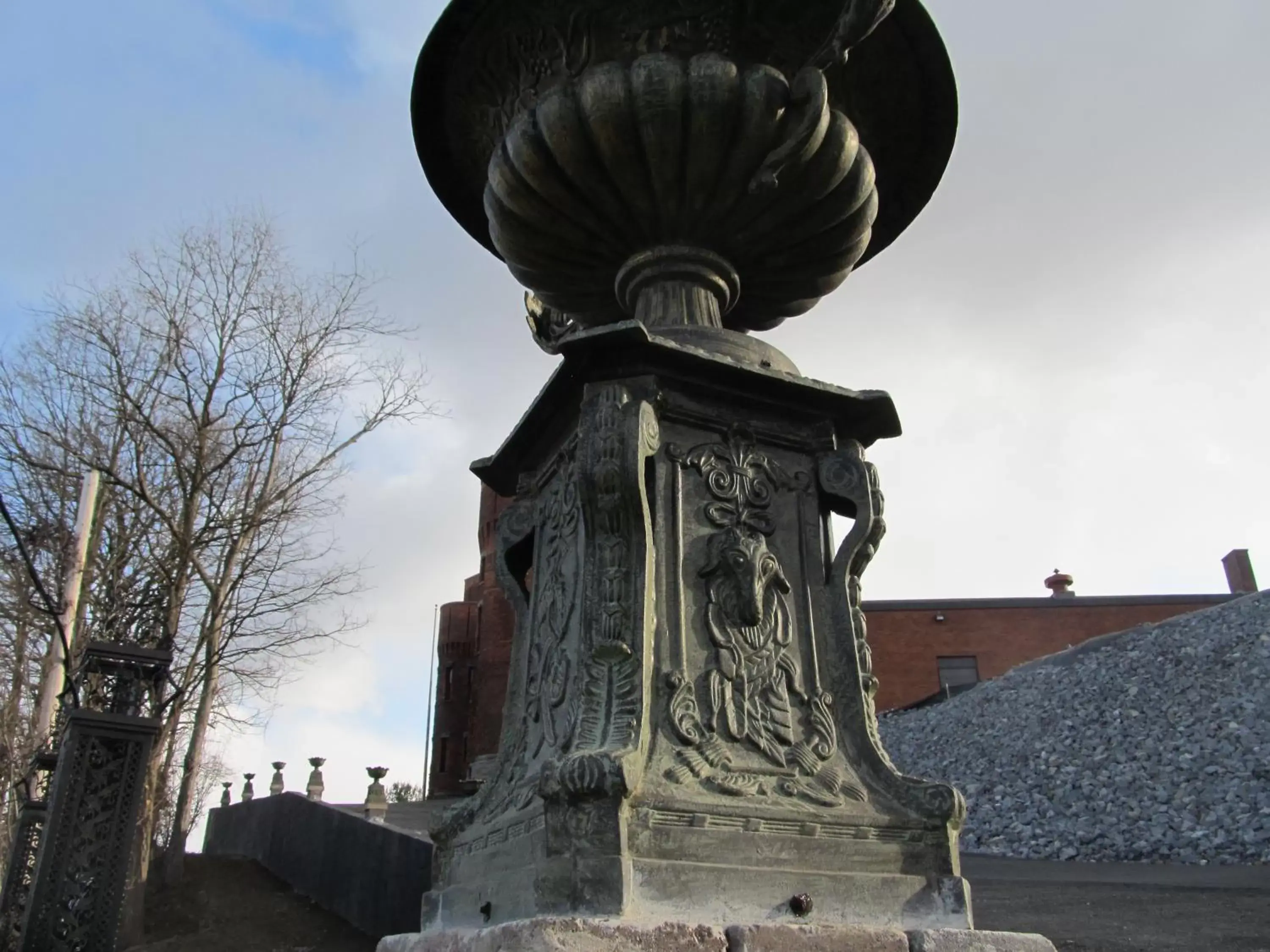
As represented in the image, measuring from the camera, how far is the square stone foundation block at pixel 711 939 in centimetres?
256

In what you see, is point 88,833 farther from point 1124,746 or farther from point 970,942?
point 1124,746

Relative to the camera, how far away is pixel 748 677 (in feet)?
11.0

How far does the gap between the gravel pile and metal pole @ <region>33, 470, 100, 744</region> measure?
41.4 ft

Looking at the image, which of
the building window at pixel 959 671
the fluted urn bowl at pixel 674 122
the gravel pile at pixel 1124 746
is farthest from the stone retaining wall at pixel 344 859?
the building window at pixel 959 671

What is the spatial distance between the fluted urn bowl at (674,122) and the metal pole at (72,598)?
32.3 feet

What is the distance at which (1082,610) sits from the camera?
33438 millimetres

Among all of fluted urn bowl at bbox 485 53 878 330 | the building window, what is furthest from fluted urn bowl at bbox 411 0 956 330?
the building window

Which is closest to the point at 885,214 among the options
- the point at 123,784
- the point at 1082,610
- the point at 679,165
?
the point at 679,165

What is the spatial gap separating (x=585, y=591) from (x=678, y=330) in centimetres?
111

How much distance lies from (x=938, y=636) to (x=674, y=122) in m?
31.9

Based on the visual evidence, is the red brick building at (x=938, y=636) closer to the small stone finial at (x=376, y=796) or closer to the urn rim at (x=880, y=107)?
the small stone finial at (x=376, y=796)

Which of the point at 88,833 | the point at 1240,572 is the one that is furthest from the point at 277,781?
the point at 1240,572

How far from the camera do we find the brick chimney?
37.8 metres

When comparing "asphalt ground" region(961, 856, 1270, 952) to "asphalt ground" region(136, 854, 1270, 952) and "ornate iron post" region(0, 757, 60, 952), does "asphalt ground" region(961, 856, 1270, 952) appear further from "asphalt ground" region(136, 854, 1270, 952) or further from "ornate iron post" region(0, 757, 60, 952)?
"ornate iron post" region(0, 757, 60, 952)
